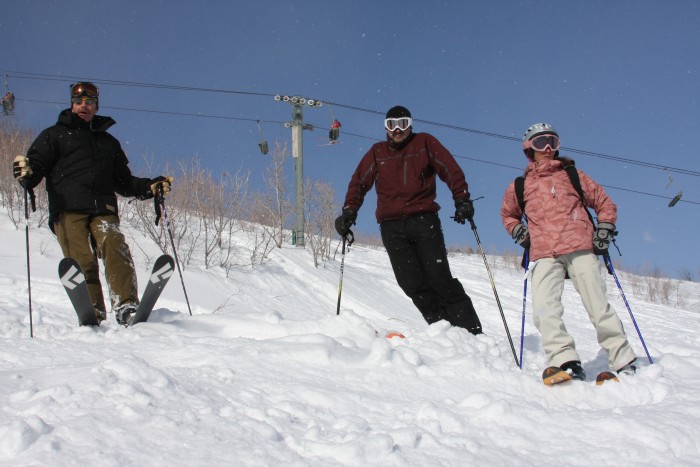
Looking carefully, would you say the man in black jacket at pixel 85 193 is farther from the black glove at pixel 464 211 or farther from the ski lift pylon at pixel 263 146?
the ski lift pylon at pixel 263 146

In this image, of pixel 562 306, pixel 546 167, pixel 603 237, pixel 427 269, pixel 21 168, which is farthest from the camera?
pixel 427 269

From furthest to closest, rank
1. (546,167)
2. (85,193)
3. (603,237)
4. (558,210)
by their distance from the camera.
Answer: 1. (85,193)
2. (546,167)
3. (558,210)
4. (603,237)

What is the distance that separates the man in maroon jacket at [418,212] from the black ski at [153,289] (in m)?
1.62

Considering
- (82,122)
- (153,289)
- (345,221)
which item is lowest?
(153,289)

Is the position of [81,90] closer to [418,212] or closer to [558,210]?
[418,212]

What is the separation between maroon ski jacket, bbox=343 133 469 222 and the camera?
145 inches

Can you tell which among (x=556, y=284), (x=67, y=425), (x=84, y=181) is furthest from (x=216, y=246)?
(x=67, y=425)

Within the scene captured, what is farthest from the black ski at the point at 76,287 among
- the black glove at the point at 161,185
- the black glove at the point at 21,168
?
the black glove at the point at 161,185

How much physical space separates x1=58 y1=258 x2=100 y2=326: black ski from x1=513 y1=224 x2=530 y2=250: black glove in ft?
8.88

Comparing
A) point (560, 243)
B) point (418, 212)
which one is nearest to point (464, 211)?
point (418, 212)

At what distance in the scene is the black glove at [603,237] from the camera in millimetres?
2830

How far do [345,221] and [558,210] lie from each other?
5.39ft

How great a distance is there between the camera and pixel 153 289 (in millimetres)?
3188

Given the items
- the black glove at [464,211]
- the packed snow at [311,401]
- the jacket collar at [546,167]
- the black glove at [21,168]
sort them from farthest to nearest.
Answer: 1. the black glove at [464,211]
2. the black glove at [21,168]
3. the jacket collar at [546,167]
4. the packed snow at [311,401]
